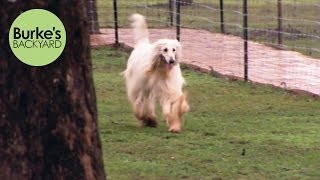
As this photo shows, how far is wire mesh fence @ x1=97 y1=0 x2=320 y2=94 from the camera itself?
17.0 metres

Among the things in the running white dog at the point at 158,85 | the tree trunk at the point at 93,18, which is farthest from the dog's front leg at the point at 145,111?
the tree trunk at the point at 93,18

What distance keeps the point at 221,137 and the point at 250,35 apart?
10.2m

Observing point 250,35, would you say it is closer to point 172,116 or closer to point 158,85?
point 158,85

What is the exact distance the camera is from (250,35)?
834 inches

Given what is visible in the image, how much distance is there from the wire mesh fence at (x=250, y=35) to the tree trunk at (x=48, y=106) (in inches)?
375

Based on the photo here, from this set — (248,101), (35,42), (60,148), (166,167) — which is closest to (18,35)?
(35,42)

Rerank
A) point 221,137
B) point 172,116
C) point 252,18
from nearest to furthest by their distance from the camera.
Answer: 1. point 221,137
2. point 172,116
3. point 252,18

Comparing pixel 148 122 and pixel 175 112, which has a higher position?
pixel 175 112

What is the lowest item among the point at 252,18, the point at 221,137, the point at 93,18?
the point at 221,137

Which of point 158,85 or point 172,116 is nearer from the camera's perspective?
point 172,116

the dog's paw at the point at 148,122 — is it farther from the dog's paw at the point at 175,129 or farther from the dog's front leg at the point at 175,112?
the dog's paw at the point at 175,129

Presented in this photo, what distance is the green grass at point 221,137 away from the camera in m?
9.34
